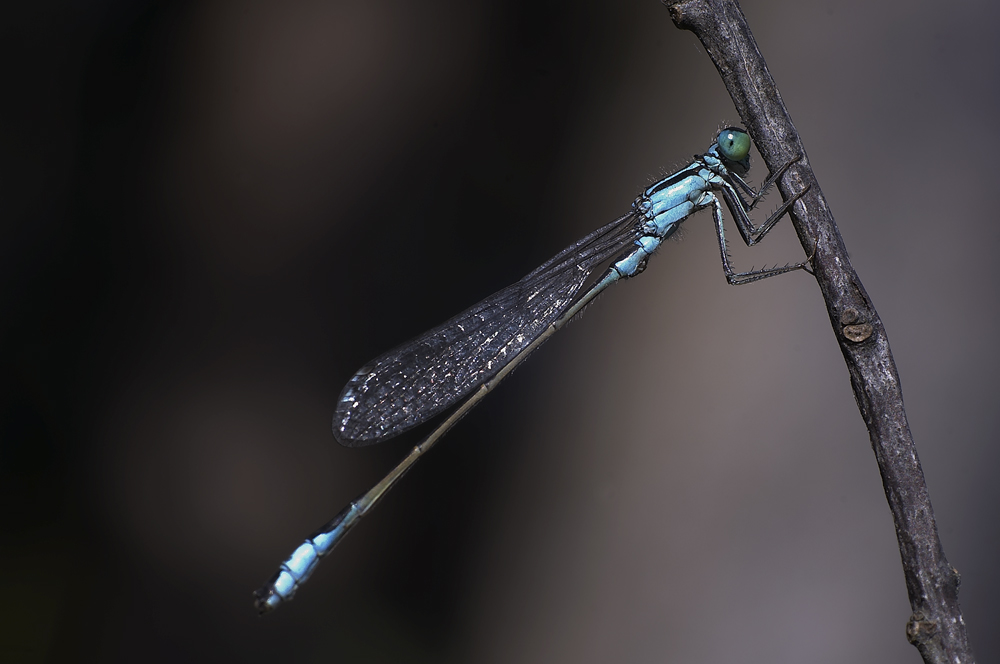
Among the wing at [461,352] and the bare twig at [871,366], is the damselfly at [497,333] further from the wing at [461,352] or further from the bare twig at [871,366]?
the bare twig at [871,366]

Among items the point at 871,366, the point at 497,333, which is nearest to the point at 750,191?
the point at 871,366

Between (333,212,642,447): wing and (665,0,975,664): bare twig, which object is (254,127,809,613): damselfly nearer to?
(333,212,642,447): wing

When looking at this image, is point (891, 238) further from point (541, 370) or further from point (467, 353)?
point (467, 353)

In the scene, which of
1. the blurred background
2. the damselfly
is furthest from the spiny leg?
the blurred background

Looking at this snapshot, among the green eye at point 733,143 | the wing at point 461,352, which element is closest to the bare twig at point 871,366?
the green eye at point 733,143

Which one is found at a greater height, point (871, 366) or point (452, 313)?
point (452, 313)

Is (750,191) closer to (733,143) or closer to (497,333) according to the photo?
(733,143)

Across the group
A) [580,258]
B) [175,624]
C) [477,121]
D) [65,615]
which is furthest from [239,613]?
[477,121]
